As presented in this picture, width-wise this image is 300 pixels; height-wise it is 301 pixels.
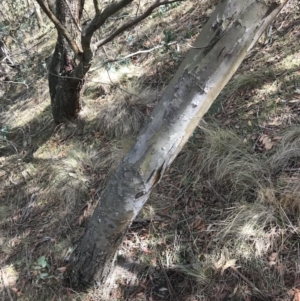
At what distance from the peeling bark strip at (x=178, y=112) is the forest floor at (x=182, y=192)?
1.86 feet

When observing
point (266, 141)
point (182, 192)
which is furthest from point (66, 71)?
point (266, 141)

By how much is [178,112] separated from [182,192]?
1.33 meters

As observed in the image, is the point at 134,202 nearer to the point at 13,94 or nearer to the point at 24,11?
the point at 13,94

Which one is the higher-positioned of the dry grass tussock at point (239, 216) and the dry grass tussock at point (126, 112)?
the dry grass tussock at point (126, 112)

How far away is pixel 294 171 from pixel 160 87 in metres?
2.39

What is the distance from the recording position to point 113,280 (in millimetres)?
2801

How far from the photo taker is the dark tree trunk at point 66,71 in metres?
4.09

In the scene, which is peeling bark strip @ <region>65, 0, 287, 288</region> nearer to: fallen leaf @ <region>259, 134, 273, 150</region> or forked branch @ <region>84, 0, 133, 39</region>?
forked branch @ <region>84, 0, 133, 39</region>

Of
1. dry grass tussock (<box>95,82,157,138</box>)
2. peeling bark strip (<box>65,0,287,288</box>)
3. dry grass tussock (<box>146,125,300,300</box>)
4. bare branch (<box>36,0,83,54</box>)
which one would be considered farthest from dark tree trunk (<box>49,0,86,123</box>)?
peeling bark strip (<box>65,0,287,288</box>)

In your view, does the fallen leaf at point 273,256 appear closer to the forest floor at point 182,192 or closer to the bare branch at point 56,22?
the forest floor at point 182,192

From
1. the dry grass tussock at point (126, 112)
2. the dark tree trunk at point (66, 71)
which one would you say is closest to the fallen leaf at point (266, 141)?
the dry grass tussock at point (126, 112)

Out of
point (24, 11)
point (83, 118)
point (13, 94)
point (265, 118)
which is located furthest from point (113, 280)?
point (24, 11)

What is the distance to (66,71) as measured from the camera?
170 inches

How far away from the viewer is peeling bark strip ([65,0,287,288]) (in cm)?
179
